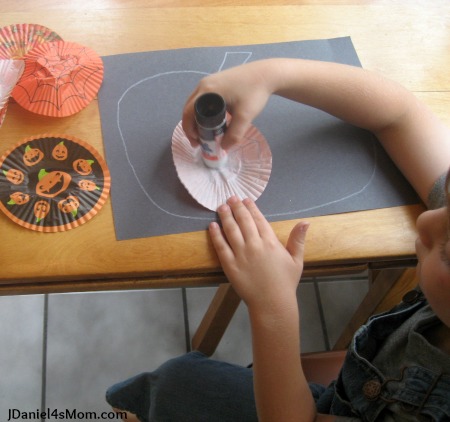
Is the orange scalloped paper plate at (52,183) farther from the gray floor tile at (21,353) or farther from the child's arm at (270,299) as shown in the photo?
the gray floor tile at (21,353)

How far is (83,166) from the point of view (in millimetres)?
694

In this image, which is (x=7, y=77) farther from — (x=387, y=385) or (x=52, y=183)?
(x=387, y=385)

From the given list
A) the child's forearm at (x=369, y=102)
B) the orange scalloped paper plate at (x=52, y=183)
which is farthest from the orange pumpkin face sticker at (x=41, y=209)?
the child's forearm at (x=369, y=102)

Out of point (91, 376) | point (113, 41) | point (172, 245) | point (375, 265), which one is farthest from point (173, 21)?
point (91, 376)

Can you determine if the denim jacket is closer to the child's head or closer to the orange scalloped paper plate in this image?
the child's head

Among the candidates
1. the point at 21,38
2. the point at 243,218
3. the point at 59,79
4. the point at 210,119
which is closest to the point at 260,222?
the point at 243,218

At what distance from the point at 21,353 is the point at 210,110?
0.84 meters

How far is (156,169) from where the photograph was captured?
706 mm

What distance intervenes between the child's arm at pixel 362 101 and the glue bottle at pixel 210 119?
2.4 inches

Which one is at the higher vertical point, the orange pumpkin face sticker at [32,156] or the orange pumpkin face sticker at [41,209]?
the orange pumpkin face sticker at [32,156]

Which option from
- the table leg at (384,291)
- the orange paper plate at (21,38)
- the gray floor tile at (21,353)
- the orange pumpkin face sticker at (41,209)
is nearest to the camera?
the orange pumpkin face sticker at (41,209)

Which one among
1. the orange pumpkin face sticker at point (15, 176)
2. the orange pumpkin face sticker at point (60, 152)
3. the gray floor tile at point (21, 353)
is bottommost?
the gray floor tile at point (21, 353)

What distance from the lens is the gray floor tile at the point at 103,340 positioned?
1.15 m

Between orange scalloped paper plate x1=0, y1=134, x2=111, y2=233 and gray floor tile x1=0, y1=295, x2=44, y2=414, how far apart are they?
0.63 m
